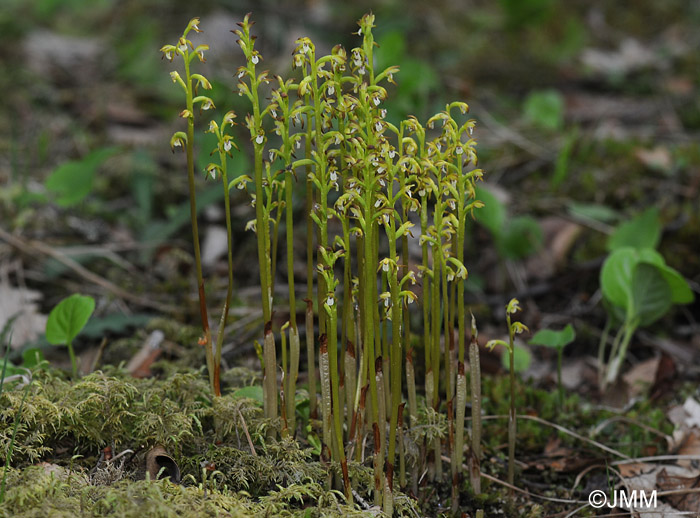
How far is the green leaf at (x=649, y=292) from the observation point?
2.61 metres

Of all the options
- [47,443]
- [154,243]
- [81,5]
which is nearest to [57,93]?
[81,5]

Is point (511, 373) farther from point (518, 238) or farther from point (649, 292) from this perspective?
point (518, 238)

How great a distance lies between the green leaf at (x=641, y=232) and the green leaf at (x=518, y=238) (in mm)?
380

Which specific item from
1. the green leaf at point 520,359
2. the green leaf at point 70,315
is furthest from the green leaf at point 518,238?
the green leaf at point 70,315

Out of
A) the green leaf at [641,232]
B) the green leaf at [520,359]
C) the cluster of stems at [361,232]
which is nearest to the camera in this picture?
the cluster of stems at [361,232]

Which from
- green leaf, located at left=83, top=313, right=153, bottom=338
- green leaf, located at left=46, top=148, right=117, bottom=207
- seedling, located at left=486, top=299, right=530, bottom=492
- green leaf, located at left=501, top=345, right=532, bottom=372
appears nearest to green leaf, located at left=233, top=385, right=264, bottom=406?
seedling, located at left=486, top=299, right=530, bottom=492

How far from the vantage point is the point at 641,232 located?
126 inches

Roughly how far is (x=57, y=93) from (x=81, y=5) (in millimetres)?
2052

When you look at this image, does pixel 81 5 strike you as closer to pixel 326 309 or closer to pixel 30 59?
pixel 30 59

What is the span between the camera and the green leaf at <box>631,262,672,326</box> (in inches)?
103

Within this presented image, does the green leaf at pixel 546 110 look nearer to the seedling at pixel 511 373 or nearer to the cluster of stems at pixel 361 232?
the seedling at pixel 511 373

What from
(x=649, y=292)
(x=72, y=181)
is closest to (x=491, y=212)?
(x=649, y=292)

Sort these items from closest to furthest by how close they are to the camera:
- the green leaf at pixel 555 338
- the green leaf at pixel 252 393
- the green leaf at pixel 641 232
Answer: the green leaf at pixel 252 393
the green leaf at pixel 555 338
the green leaf at pixel 641 232

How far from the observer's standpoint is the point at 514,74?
5.94 meters
